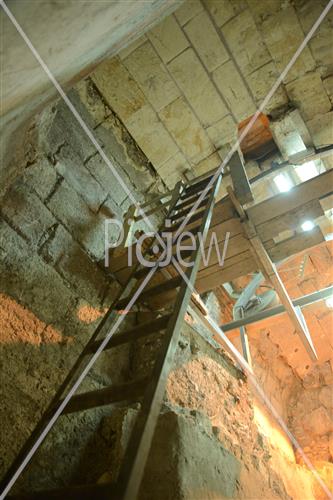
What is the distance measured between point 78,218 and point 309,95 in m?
3.80

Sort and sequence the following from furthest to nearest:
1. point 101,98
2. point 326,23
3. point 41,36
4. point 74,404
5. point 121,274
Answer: point 101,98 < point 326,23 < point 121,274 < point 74,404 < point 41,36

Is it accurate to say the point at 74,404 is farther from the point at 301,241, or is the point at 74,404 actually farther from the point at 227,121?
the point at 227,121

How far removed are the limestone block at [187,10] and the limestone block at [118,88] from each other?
96 cm

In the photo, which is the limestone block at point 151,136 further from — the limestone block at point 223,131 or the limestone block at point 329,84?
the limestone block at point 329,84

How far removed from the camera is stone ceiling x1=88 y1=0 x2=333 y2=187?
4.43 meters

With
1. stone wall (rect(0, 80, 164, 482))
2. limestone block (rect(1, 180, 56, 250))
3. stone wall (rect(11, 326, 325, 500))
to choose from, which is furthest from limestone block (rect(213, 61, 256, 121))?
stone wall (rect(11, 326, 325, 500))

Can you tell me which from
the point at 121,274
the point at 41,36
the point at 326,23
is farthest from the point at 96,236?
the point at 326,23

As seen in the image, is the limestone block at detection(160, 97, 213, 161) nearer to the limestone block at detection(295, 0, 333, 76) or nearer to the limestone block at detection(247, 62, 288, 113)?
the limestone block at detection(247, 62, 288, 113)

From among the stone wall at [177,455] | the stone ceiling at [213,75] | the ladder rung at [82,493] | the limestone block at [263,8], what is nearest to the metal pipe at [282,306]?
the stone wall at [177,455]

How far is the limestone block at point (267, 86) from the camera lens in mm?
4738

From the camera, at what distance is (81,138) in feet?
13.5

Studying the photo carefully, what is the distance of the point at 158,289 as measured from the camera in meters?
2.22

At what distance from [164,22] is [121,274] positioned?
341 cm

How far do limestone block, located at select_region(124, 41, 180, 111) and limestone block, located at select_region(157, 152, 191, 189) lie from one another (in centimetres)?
79
